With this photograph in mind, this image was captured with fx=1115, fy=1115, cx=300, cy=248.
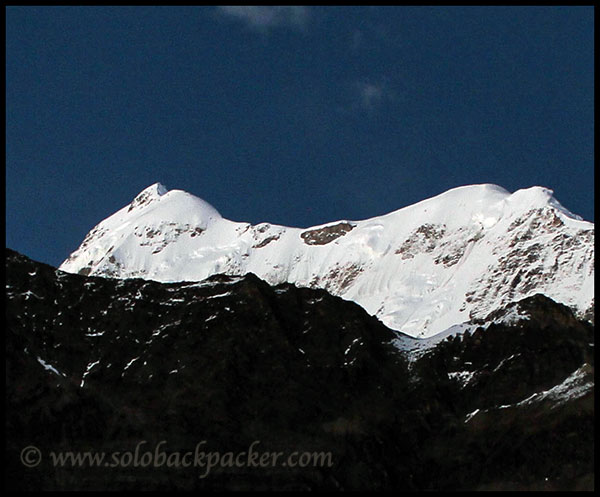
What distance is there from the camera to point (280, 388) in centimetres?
8188

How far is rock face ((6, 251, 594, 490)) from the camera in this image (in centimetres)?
7575

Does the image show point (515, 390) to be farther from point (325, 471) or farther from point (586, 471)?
point (325, 471)

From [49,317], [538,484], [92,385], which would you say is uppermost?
[49,317]

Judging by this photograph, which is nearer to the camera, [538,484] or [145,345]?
[538,484]

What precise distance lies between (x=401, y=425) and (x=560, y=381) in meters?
12.0

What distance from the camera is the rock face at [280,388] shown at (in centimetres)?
7575

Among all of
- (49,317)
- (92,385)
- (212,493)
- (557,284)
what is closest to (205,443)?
(212,493)

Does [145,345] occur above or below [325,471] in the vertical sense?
above

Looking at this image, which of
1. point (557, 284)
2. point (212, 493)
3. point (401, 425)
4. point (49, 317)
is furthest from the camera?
point (557, 284)

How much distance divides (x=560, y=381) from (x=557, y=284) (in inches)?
4659

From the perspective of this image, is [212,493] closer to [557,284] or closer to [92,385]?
[92,385]

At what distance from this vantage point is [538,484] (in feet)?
243

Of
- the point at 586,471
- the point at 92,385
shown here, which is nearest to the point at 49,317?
the point at 92,385

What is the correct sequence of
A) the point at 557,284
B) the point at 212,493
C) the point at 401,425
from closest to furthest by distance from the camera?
the point at 212,493
the point at 401,425
the point at 557,284
